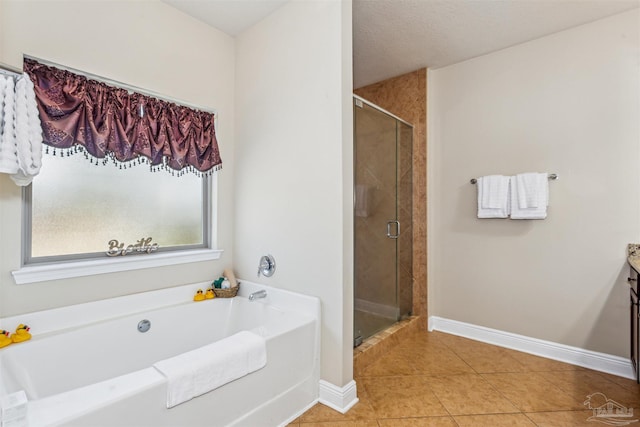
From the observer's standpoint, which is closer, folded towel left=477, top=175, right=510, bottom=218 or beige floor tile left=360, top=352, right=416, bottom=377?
beige floor tile left=360, top=352, right=416, bottom=377

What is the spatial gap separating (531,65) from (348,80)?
71.5 inches

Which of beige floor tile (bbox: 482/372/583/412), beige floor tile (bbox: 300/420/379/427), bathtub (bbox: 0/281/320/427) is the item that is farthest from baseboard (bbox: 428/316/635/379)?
bathtub (bbox: 0/281/320/427)

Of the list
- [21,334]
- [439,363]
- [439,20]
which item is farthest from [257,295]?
[439,20]

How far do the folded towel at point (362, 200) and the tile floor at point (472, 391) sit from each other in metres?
1.20

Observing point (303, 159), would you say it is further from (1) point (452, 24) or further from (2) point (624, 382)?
(2) point (624, 382)

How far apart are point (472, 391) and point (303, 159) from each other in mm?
1917

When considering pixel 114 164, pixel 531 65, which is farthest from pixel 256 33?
pixel 531 65

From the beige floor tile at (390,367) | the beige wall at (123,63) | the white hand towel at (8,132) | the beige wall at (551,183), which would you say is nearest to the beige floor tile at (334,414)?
the beige floor tile at (390,367)

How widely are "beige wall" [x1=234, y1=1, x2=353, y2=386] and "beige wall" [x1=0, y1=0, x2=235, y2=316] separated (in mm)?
180

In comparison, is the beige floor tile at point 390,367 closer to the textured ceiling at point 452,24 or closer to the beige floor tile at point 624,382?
the beige floor tile at point 624,382

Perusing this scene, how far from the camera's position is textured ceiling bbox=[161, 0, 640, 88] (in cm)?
220

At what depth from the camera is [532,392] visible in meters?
2.04

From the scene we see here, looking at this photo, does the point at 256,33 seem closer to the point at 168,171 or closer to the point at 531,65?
the point at 168,171

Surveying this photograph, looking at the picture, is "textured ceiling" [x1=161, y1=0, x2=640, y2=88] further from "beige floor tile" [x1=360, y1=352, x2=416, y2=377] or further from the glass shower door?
"beige floor tile" [x1=360, y1=352, x2=416, y2=377]
